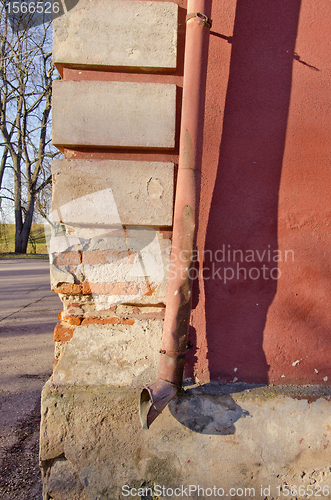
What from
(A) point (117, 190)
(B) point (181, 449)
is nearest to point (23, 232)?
(A) point (117, 190)

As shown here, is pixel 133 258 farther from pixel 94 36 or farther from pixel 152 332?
pixel 94 36

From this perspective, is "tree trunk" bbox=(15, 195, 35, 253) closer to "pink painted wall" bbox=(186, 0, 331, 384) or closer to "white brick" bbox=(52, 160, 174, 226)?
"white brick" bbox=(52, 160, 174, 226)

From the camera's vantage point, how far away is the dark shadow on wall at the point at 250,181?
1.79 metres

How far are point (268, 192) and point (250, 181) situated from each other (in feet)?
0.38

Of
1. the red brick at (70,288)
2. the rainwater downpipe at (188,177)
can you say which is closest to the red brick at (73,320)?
the red brick at (70,288)

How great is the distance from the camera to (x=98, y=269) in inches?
71.9

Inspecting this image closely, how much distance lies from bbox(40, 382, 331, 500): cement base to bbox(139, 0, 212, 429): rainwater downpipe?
276 mm

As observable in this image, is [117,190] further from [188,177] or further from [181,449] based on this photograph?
[181,449]

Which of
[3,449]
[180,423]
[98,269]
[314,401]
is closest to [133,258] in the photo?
[98,269]

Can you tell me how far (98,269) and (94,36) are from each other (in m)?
1.23

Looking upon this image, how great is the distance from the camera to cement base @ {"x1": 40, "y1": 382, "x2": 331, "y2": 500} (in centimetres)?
163

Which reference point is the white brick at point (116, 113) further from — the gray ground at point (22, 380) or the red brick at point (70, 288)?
the gray ground at point (22, 380)

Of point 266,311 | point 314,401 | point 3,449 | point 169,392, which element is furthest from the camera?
point 3,449

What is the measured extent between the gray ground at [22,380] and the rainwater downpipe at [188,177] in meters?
1.04
